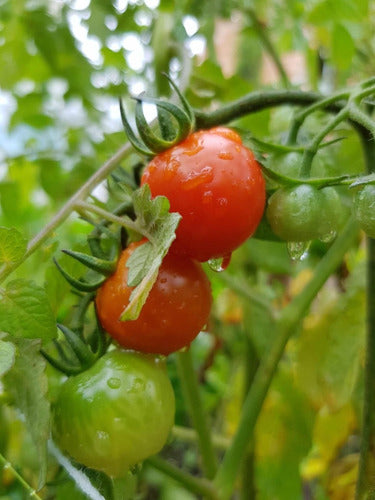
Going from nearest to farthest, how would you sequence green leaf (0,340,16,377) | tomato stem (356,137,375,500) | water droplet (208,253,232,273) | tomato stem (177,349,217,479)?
green leaf (0,340,16,377), water droplet (208,253,232,273), tomato stem (356,137,375,500), tomato stem (177,349,217,479)

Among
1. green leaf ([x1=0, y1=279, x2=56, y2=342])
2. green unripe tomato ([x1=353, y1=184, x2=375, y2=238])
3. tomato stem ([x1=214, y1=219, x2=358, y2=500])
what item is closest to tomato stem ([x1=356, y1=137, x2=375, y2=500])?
tomato stem ([x1=214, y1=219, x2=358, y2=500])

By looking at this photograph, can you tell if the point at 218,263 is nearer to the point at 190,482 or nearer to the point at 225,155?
the point at 225,155

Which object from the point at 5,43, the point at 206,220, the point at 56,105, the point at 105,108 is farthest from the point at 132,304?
the point at 56,105

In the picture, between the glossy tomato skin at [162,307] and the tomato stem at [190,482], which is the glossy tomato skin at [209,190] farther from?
the tomato stem at [190,482]

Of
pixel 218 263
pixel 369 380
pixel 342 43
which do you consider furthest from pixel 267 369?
pixel 342 43

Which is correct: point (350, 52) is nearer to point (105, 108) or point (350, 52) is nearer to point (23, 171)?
point (105, 108)

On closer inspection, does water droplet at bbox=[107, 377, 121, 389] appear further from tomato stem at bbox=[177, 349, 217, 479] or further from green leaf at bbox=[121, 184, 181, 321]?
tomato stem at bbox=[177, 349, 217, 479]
